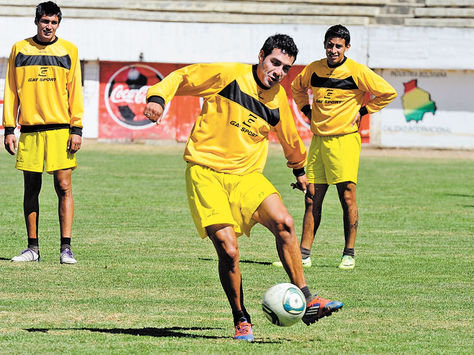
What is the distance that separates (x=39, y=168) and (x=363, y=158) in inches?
754

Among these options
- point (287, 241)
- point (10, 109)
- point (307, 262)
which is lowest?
point (307, 262)

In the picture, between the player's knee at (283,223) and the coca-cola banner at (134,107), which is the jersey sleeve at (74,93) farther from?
the coca-cola banner at (134,107)

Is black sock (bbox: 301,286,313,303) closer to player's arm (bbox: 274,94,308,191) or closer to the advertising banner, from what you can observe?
player's arm (bbox: 274,94,308,191)

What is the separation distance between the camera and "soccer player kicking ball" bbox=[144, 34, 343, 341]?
6.59 metres

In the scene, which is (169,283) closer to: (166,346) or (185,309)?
(185,309)

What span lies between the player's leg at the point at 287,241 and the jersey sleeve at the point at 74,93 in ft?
10.9

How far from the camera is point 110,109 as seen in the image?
104 ft

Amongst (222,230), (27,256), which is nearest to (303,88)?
(27,256)

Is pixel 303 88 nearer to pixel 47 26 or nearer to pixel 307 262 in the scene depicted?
pixel 307 262

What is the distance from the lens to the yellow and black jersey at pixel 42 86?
943 cm

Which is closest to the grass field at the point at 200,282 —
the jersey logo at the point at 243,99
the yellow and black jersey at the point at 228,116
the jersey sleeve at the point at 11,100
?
the yellow and black jersey at the point at 228,116

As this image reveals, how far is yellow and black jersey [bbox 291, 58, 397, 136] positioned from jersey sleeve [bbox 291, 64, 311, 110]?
2cm

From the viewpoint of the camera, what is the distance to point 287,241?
21.8 ft

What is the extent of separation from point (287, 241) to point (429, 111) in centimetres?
2630
